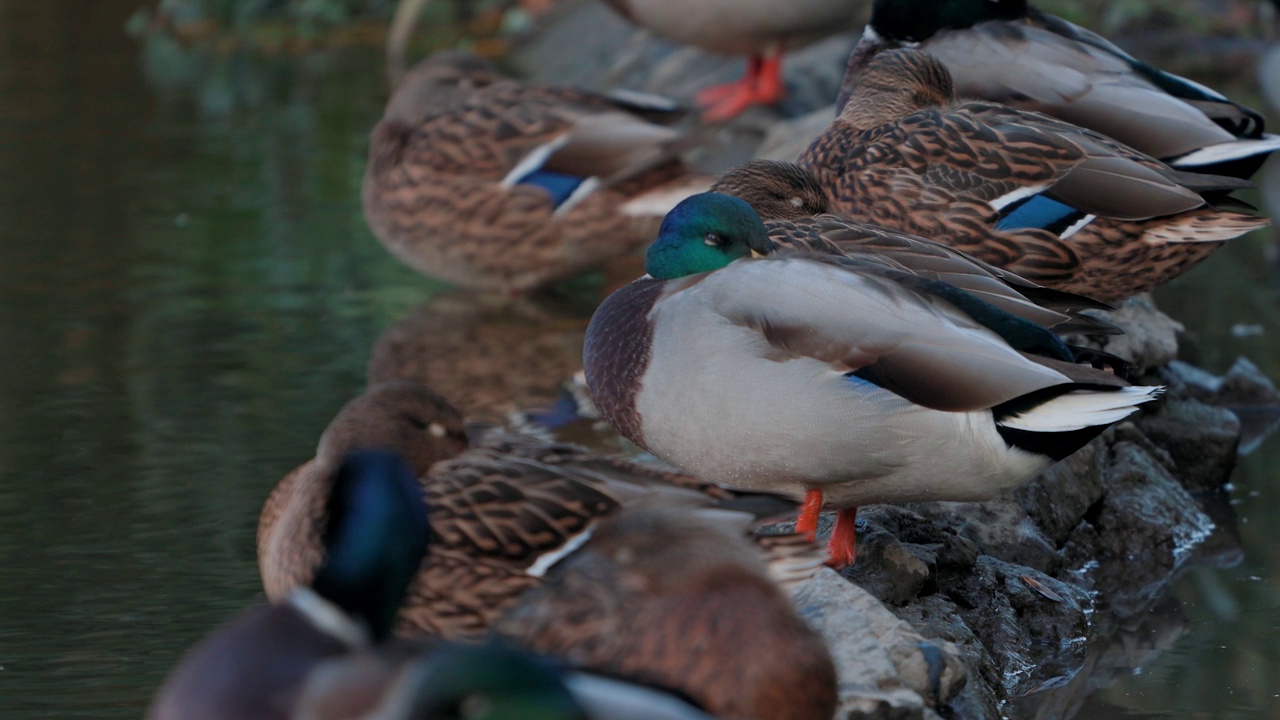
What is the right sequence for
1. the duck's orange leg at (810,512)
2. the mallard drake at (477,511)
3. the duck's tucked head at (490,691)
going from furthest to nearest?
the duck's orange leg at (810,512) < the mallard drake at (477,511) < the duck's tucked head at (490,691)

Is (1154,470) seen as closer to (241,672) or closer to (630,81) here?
(241,672)

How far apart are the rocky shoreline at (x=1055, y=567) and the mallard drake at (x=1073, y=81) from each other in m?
0.55

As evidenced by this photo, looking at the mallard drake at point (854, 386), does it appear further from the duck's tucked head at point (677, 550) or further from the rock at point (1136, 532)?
the rock at point (1136, 532)

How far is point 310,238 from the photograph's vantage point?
8141mm

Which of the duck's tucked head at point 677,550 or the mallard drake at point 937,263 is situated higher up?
the mallard drake at point 937,263

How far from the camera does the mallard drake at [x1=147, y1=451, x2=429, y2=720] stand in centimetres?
236

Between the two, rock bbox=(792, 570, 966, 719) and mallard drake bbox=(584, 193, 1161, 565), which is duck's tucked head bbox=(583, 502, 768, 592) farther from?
mallard drake bbox=(584, 193, 1161, 565)

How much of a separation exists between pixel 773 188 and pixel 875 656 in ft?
5.37

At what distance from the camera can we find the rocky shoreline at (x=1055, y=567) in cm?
325

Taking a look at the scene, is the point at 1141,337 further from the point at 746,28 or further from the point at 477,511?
the point at 746,28

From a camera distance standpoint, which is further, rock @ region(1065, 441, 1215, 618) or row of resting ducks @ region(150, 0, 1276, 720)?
rock @ region(1065, 441, 1215, 618)

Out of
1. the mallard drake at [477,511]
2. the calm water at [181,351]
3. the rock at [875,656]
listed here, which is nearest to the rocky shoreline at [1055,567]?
the rock at [875,656]

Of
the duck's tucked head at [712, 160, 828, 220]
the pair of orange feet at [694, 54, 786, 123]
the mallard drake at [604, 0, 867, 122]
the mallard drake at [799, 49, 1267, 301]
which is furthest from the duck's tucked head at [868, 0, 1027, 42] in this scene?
the pair of orange feet at [694, 54, 786, 123]

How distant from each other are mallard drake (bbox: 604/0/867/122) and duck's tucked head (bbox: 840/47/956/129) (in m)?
3.68
